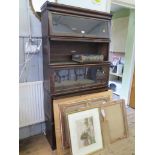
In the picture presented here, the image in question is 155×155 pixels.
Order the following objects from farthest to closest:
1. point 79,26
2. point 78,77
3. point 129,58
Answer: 1. point 129,58
2. point 78,77
3. point 79,26

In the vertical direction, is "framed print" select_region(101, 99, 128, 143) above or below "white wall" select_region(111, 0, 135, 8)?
below

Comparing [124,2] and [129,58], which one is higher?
[124,2]

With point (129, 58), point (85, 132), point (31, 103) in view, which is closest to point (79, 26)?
point (31, 103)

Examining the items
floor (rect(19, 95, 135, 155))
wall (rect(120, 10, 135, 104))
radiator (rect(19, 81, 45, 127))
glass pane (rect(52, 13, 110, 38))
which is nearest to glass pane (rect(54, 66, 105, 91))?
radiator (rect(19, 81, 45, 127))

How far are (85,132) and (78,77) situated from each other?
2.39 ft

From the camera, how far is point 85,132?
1.64 metres

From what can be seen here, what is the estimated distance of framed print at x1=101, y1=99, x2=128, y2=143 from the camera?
180 cm

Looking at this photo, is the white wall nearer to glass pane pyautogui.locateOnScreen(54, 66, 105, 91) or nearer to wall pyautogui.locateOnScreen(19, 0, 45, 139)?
glass pane pyautogui.locateOnScreen(54, 66, 105, 91)

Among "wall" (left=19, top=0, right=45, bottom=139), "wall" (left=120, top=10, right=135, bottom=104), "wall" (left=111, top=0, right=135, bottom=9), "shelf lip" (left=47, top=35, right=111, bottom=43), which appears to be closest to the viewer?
"shelf lip" (left=47, top=35, right=111, bottom=43)

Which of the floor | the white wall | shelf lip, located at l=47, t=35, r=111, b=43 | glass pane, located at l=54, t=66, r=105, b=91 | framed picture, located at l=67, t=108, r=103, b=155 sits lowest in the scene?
the floor

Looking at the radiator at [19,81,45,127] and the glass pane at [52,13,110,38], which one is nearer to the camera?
the glass pane at [52,13,110,38]

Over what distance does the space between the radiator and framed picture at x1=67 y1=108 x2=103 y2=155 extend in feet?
1.90

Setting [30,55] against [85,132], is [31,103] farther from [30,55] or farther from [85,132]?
[85,132]
